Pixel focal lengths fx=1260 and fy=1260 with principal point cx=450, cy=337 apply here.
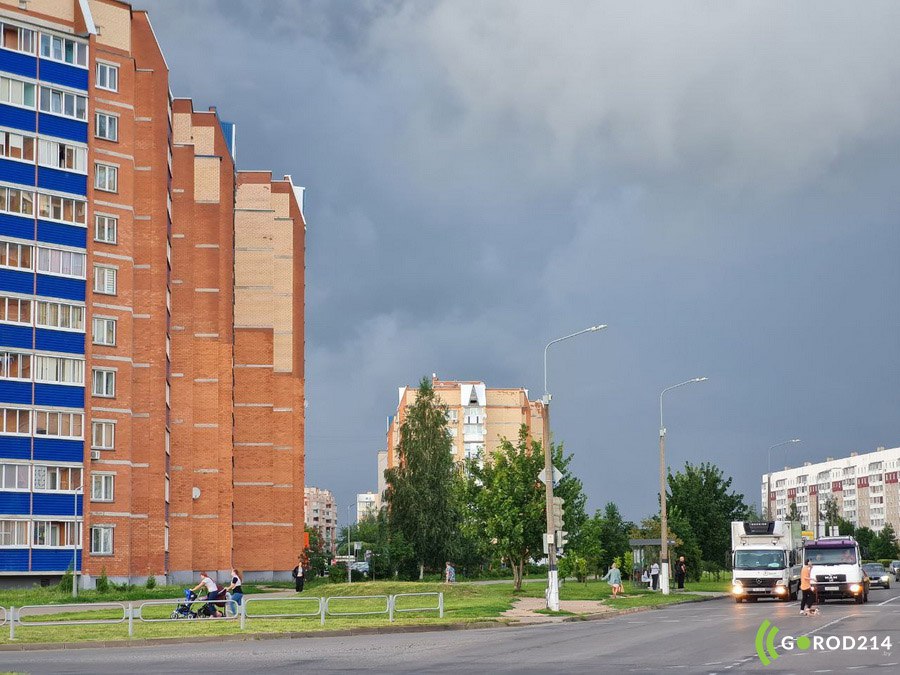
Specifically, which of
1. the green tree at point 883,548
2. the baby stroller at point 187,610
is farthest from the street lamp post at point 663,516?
the green tree at point 883,548

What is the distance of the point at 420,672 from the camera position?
20156 millimetres

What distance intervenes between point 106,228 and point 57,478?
13506mm

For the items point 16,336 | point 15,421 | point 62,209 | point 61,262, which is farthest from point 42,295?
point 15,421

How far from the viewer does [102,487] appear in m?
66.0

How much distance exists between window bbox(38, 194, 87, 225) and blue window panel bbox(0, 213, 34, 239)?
33.6 inches

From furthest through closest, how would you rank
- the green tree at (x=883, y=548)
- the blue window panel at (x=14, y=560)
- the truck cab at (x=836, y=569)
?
the green tree at (x=883, y=548)
the blue window panel at (x=14, y=560)
the truck cab at (x=836, y=569)

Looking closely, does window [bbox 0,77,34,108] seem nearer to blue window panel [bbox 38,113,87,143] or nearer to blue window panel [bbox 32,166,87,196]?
blue window panel [bbox 38,113,87,143]

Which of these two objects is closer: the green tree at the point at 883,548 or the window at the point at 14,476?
the window at the point at 14,476

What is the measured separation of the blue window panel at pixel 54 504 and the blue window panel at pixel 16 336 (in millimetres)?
7407

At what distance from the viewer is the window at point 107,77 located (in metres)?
67.9

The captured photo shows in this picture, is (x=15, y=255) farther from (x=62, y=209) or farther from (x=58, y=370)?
(x=58, y=370)

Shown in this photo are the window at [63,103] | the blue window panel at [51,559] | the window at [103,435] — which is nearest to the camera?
the blue window panel at [51,559]

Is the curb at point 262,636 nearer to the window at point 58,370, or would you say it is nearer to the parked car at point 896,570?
the window at point 58,370

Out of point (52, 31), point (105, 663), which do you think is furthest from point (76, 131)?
point (105, 663)
